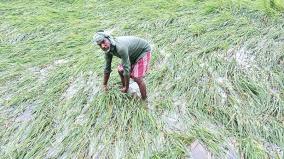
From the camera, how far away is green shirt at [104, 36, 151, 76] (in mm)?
3955

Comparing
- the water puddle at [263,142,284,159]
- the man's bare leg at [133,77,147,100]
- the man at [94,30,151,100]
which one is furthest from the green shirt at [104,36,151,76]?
the water puddle at [263,142,284,159]

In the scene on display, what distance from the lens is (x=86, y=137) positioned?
159 inches

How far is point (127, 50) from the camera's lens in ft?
13.2

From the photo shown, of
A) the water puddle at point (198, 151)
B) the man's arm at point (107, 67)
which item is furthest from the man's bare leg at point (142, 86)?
the water puddle at point (198, 151)

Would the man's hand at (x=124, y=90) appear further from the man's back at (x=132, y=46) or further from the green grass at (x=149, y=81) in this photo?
the man's back at (x=132, y=46)

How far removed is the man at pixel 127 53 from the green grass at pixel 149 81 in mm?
340

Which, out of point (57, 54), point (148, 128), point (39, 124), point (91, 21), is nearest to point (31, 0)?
point (91, 21)

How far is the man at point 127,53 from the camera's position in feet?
12.6

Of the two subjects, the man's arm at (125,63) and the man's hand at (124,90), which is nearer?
the man's arm at (125,63)

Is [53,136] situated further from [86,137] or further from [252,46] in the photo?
[252,46]

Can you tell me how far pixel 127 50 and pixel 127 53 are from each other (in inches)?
1.3

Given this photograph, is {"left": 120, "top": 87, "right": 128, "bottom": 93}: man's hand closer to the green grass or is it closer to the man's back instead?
the green grass

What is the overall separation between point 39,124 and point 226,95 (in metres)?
2.02

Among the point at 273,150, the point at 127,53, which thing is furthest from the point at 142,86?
the point at 273,150
